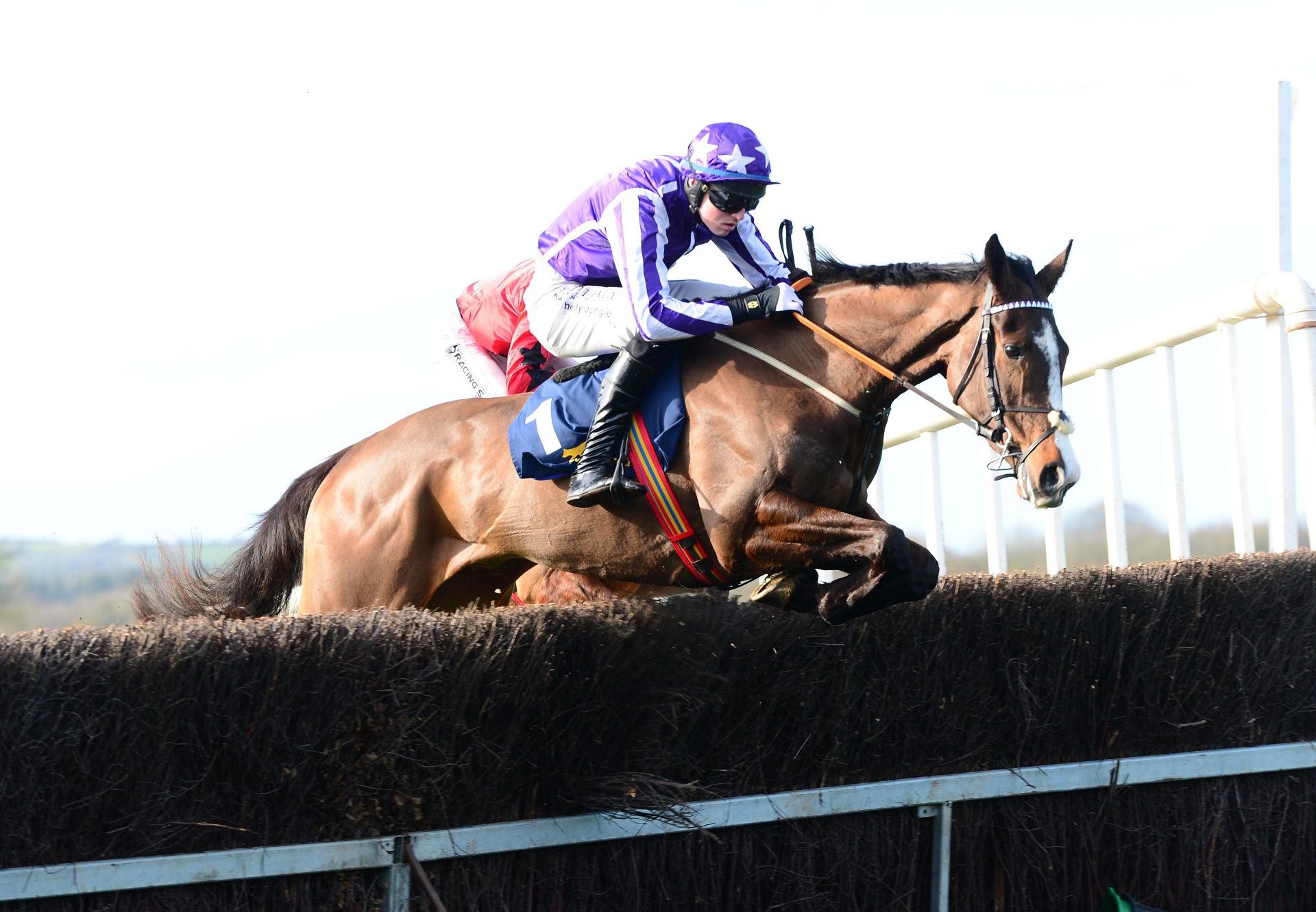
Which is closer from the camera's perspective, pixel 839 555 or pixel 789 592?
pixel 839 555

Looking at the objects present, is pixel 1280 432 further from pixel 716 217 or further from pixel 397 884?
pixel 397 884

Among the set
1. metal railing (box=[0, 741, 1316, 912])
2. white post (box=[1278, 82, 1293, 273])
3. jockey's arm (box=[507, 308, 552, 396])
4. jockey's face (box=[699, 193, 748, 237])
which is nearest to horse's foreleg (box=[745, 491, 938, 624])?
metal railing (box=[0, 741, 1316, 912])

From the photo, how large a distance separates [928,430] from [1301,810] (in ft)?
8.89

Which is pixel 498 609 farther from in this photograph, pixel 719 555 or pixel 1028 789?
pixel 1028 789

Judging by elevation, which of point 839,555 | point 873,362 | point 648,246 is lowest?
point 839,555

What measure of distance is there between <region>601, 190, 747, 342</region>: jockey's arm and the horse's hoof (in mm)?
830

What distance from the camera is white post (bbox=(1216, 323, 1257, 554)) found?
537 centimetres

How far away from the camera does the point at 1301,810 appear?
4.39 metres

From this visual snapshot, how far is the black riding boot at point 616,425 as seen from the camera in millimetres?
4219

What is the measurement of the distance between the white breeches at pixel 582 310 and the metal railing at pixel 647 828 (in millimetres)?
1549

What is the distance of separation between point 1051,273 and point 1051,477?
0.73m

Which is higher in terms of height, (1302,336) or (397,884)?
(1302,336)

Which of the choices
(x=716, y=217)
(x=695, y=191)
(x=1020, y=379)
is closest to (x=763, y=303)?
(x=716, y=217)

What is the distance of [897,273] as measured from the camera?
14.2 feet
